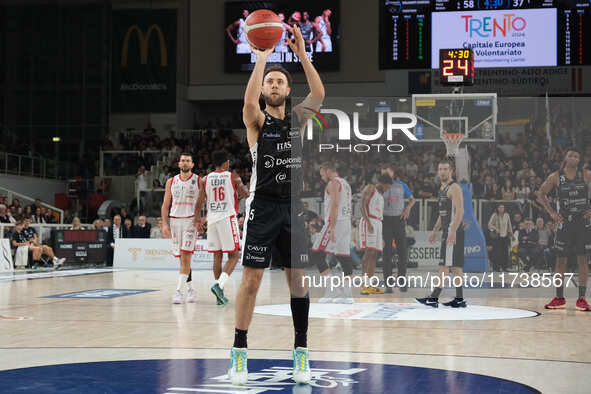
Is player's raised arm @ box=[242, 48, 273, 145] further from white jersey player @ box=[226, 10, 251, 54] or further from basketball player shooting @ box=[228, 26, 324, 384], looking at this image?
white jersey player @ box=[226, 10, 251, 54]

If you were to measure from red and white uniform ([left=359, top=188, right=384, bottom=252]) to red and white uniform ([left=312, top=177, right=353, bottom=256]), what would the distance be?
0.15 metres

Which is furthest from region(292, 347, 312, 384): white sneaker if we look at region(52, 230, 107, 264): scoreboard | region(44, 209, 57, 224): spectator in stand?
region(44, 209, 57, 224): spectator in stand

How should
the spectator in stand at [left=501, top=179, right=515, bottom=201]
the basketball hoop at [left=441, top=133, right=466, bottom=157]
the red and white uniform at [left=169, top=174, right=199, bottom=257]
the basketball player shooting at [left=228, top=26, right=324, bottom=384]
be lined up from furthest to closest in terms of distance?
1. the red and white uniform at [left=169, top=174, right=199, bottom=257]
2. the basketball hoop at [left=441, top=133, right=466, bottom=157]
3. the spectator in stand at [left=501, top=179, right=515, bottom=201]
4. the basketball player shooting at [left=228, top=26, right=324, bottom=384]

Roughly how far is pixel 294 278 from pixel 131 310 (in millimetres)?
4639

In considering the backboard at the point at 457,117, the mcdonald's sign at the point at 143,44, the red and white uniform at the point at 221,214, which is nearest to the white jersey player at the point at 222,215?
the red and white uniform at the point at 221,214

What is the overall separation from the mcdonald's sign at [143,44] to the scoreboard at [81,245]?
39.7 feet

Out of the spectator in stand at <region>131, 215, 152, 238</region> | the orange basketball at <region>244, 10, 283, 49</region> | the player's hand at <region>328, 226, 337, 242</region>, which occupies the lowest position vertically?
the spectator in stand at <region>131, 215, 152, 238</region>

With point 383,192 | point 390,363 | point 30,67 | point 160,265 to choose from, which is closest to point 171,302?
point 383,192

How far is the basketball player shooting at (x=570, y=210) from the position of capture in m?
8.86

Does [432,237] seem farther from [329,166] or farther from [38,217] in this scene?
[38,217]

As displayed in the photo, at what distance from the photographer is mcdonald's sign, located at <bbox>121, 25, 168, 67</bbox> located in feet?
102

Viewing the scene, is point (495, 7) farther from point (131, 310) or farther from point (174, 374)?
point (174, 374)

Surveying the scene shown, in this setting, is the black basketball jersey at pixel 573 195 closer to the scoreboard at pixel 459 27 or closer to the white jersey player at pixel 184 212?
the white jersey player at pixel 184 212

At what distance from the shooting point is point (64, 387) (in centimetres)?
450
